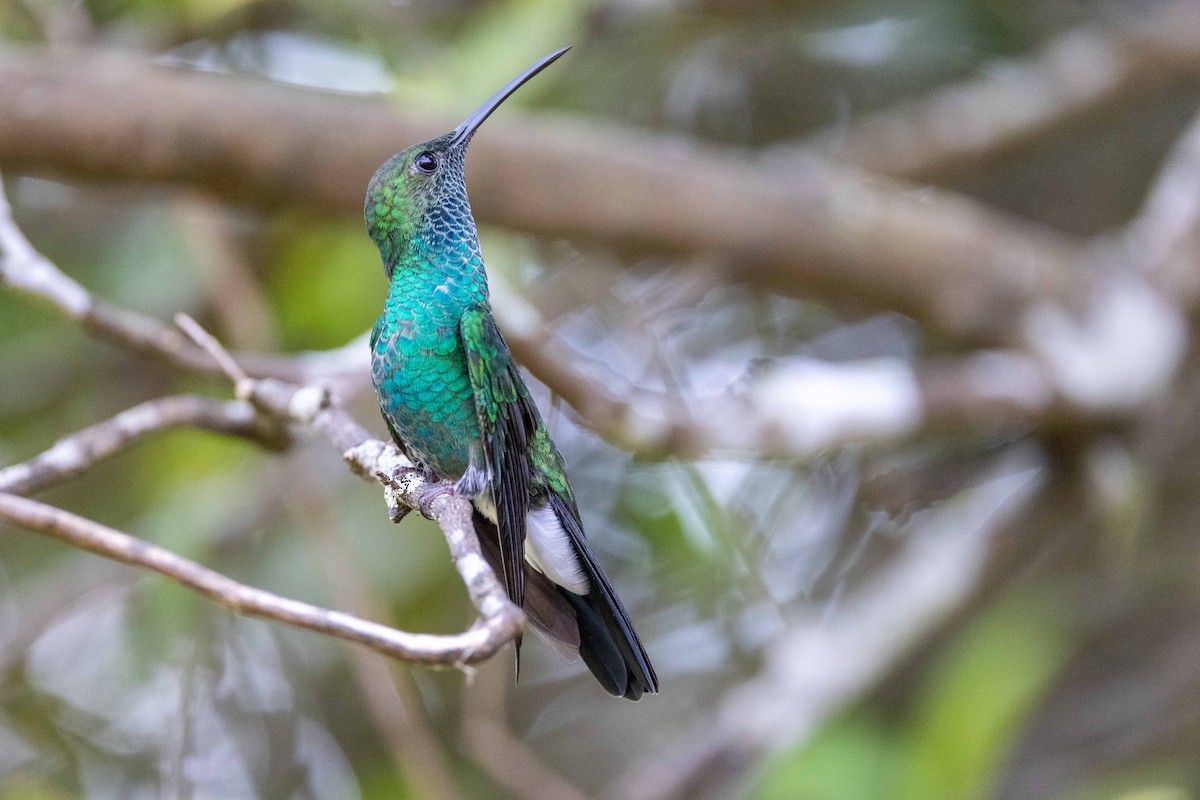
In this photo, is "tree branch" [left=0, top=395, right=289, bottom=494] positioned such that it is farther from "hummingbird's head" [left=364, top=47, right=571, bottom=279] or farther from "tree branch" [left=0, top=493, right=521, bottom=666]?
"hummingbird's head" [left=364, top=47, right=571, bottom=279]

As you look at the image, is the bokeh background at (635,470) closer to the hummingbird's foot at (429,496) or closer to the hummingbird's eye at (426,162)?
the hummingbird's eye at (426,162)

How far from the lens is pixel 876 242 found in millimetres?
3902

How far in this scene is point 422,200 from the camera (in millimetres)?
1645

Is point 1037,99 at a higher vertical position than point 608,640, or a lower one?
lower

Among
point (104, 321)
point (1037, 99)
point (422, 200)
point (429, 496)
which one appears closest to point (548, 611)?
point (429, 496)

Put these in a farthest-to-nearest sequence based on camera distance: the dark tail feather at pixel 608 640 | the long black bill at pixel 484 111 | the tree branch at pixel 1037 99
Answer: the tree branch at pixel 1037 99, the long black bill at pixel 484 111, the dark tail feather at pixel 608 640

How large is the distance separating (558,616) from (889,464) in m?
3.07

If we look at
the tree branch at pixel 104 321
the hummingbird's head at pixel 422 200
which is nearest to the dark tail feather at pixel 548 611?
the hummingbird's head at pixel 422 200

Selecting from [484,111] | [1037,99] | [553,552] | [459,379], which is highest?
[484,111]

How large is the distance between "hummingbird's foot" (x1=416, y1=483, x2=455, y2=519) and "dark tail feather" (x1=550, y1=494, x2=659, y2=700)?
7.4 inches

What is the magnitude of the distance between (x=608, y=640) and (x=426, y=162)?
26.4 inches

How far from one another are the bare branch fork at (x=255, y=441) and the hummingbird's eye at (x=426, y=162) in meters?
0.32

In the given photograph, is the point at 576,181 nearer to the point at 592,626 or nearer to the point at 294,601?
the point at 592,626

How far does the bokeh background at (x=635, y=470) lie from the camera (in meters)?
3.11
